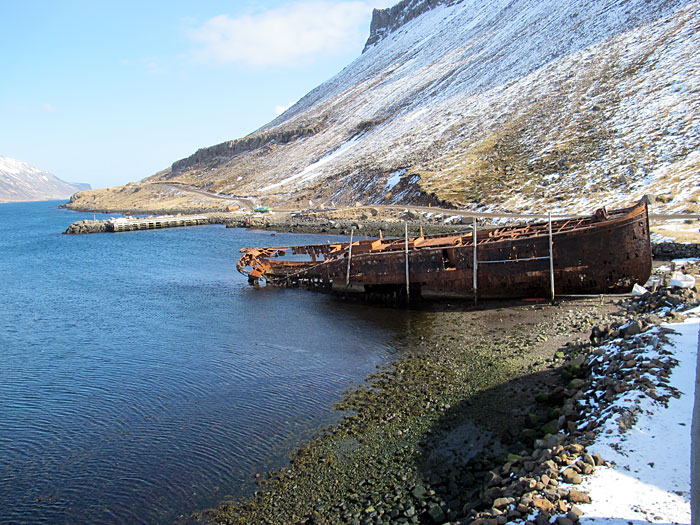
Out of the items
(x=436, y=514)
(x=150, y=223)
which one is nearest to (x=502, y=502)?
(x=436, y=514)

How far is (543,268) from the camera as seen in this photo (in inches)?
992

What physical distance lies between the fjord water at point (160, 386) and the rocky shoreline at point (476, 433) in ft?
4.20

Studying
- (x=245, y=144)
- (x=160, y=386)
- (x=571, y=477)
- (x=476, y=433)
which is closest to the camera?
(x=571, y=477)

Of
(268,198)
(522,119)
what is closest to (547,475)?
(522,119)

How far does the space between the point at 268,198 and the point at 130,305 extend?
269 feet

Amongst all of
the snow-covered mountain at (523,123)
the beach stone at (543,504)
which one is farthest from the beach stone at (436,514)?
the snow-covered mountain at (523,123)

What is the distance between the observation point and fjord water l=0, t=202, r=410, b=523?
41.4 feet

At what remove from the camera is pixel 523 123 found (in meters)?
79.2

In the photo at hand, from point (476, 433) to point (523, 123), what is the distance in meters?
75.0

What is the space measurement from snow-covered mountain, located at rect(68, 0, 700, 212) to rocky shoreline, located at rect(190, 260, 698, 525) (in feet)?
111

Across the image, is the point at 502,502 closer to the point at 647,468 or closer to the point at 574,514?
the point at 574,514

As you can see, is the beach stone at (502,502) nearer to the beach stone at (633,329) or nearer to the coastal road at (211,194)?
the beach stone at (633,329)

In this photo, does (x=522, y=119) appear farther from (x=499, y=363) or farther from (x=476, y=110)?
(x=499, y=363)

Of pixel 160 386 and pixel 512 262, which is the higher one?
pixel 512 262
